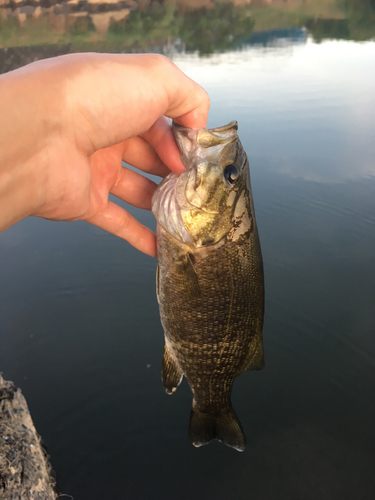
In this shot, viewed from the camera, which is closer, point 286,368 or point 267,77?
point 286,368

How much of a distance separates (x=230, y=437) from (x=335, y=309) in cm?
286

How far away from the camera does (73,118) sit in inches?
61.9

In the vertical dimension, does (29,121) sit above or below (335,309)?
above

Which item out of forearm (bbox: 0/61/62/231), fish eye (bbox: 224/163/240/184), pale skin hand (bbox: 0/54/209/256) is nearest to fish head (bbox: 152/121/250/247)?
fish eye (bbox: 224/163/240/184)

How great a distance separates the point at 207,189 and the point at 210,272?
0.47m

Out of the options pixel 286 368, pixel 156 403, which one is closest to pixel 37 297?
pixel 156 403

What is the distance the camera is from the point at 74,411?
3633 mm

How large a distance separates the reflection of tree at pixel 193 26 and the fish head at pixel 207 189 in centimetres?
1979

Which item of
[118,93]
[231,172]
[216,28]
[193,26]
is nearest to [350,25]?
[216,28]

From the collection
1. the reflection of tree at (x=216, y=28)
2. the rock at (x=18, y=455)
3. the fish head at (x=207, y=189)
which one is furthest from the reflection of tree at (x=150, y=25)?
the rock at (x=18, y=455)

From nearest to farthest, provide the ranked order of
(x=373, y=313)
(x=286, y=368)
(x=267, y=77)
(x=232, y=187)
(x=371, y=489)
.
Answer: (x=232, y=187)
(x=371, y=489)
(x=286, y=368)
(x=373, y=313)
(x=267, y=77)

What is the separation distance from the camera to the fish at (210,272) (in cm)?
200

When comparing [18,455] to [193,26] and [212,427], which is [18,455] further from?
[193,26]

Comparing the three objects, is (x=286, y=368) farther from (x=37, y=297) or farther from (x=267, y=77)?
(x=267, y=77)
